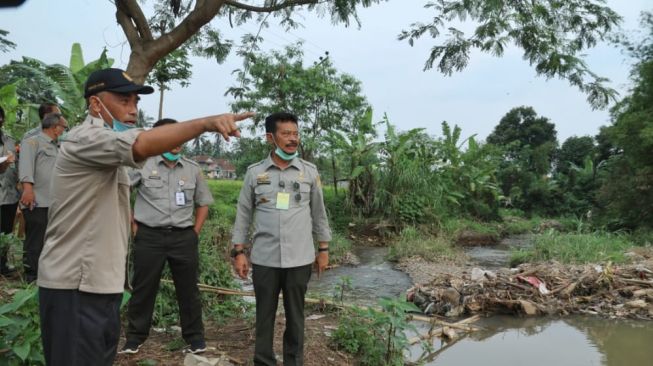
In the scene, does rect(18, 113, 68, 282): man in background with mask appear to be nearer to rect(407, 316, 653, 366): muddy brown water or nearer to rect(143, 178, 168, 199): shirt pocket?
rect(143, 178, 168, 199): shirt pocket

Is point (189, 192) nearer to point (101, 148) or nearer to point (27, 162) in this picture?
point (27, 162)

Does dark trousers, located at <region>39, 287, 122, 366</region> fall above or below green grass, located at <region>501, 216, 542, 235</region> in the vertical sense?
above

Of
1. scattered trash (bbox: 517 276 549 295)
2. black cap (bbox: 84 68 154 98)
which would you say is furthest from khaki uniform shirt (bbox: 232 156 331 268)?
scattered trash (bbox: 517 276 549 295)

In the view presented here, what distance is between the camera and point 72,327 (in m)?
1.92

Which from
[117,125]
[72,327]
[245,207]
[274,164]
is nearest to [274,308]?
[245,207]

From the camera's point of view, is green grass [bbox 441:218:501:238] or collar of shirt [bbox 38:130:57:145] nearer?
collar of shirt [bbox 38:130:57:145]

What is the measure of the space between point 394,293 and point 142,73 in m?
4.75

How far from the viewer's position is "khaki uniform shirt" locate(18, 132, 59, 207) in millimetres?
4621

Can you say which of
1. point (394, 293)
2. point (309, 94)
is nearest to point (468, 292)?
point (394, 293)

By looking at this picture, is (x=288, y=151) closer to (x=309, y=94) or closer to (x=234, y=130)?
(x=234, y=130)

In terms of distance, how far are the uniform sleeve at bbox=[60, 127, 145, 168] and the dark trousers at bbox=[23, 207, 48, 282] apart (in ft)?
10.6

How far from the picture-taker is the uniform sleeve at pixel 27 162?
4.61m

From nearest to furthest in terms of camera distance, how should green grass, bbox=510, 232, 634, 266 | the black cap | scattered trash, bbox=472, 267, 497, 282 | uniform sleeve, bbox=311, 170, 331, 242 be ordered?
the black cap, uniform sleeve, bbox=311, 170, 331, 242, scattered trash, bbox=472, 267, 497, 282, green grass, bbox=510, 232, 634, 266

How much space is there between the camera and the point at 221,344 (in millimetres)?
3957
